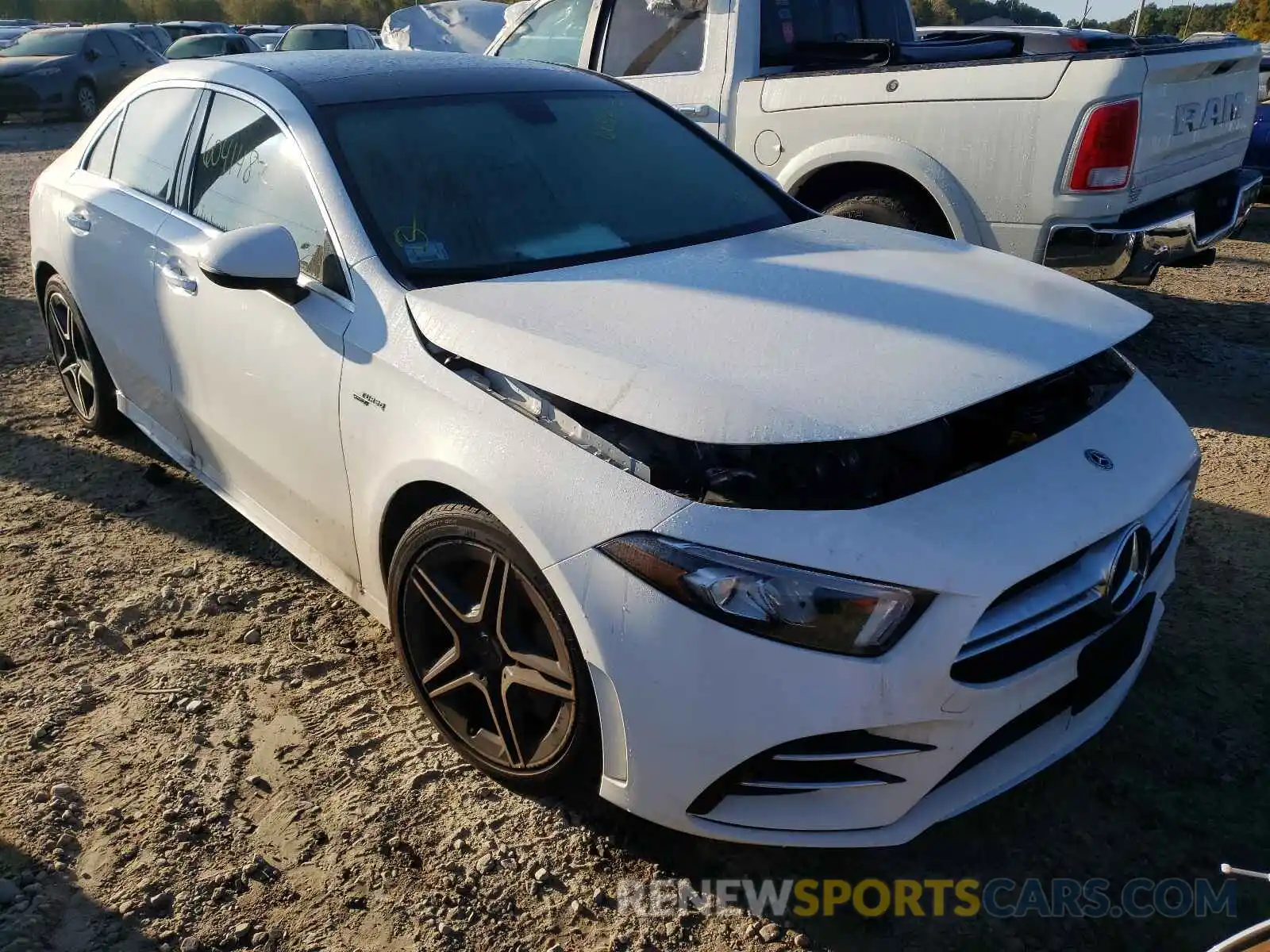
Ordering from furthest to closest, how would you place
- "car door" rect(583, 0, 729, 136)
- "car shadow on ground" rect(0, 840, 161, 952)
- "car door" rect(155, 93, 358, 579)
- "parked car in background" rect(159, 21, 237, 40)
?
"parked car in background" rect(159, 21, 237, 40), "car door" rect(583, 0, 729, 136), "car door" rect(155, 93, 358, 579), "car shadow on ground" rect(0, 840, 161, 952)

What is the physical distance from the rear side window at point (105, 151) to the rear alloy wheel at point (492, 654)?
256 centimetres

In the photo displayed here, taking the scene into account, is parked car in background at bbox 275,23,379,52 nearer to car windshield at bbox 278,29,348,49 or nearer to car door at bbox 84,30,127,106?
car windshield at bbox 278,29,348,49

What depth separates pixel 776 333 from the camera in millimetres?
2273

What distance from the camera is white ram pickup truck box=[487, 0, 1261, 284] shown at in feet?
14.1

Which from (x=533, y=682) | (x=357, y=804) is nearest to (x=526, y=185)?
(x=533, y=682)

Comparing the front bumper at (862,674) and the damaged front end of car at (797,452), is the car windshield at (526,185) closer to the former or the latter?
the damaged front end of car at (797,452)

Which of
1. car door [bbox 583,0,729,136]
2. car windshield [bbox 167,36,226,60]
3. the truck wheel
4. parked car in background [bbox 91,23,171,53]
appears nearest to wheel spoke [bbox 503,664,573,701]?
the truck wheel

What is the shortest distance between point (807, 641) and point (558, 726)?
648 millimetres

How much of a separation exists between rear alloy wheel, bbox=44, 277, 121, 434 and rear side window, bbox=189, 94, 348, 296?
49.0 inches

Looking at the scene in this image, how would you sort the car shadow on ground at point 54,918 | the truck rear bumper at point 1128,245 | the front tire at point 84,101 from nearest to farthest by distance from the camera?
the car shadow on ground at point 54,918 → the truck rear bumper at point 1128,245 → the front tire at point 84,101

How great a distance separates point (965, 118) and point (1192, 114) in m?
1.09

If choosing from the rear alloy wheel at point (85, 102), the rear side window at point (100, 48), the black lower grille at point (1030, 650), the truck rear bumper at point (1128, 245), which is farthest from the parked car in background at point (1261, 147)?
the rear side window at point (100, 48)

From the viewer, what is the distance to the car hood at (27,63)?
17.4m

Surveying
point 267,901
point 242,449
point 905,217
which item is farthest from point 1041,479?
point 905,217
